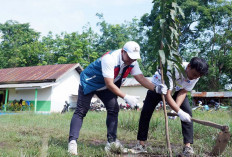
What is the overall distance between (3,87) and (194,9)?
18081 millimetres

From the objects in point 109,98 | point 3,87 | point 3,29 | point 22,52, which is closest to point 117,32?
point 22,52

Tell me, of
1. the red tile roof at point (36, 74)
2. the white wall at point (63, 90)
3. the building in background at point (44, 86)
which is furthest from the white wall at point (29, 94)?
the red tile roof at point (36, 74)

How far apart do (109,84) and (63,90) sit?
56.7ft

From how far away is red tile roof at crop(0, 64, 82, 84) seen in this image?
18.9m

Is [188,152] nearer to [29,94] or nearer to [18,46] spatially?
[29,94]

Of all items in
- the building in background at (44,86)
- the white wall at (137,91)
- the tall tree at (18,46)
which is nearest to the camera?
the building in background at (44,86)

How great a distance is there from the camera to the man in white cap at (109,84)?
317cm

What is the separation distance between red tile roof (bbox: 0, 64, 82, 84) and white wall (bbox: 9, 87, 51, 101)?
32.4 inches

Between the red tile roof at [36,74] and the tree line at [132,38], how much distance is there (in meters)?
6.08

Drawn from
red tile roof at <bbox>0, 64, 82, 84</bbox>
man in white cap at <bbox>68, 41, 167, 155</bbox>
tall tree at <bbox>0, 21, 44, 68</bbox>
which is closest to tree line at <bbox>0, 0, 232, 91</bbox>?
tall tree at <bbox>0, 21, 44, 68</bbox>

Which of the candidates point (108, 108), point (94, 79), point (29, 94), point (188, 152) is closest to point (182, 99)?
point (188, 152)

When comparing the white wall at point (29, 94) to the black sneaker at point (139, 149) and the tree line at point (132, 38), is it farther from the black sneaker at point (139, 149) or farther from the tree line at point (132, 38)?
the black sneaker at point (139, 149)

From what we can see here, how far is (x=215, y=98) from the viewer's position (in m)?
21.4

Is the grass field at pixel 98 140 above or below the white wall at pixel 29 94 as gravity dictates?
below
